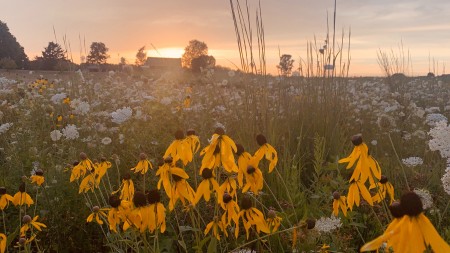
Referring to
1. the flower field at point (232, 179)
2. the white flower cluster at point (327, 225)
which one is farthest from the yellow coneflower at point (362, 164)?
the white flower cluster at point (327, 225)

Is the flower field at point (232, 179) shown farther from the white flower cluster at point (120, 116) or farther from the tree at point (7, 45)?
the tree at point (7, 45)

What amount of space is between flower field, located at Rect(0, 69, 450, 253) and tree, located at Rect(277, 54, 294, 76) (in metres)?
0.23

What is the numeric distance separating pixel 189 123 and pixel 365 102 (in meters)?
3.05

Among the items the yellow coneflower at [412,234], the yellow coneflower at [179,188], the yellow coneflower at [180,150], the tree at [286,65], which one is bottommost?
the yellow coneflower at [179,188]

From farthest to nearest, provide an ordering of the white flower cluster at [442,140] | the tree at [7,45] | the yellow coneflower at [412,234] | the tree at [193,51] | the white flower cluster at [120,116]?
the tree at [7,45]
the tree at [193,51]
the white flower cluster at [120,116]
the white flower cluster at [442,140]
the yellow coneflower at [412,234]

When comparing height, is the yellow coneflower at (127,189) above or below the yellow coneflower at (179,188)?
below

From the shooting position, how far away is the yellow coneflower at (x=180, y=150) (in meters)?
1.57

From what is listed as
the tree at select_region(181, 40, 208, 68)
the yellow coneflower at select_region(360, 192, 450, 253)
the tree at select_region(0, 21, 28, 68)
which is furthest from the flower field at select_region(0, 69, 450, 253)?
the tree at select_region(0, 21, 28, 68)

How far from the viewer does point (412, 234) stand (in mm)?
735

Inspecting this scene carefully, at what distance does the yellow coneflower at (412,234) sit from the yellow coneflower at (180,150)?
892mm

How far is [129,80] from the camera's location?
952 centimetres

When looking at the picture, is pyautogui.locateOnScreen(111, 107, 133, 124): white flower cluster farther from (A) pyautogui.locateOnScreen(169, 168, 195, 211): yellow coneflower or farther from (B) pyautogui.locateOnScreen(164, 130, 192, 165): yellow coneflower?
(A) pyautogui.locateOnScreen(169, 168, 195, 211): yellow coneflower

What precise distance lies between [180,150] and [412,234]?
99cm

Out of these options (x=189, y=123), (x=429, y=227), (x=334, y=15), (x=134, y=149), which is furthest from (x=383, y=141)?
(x=429, y=227)
